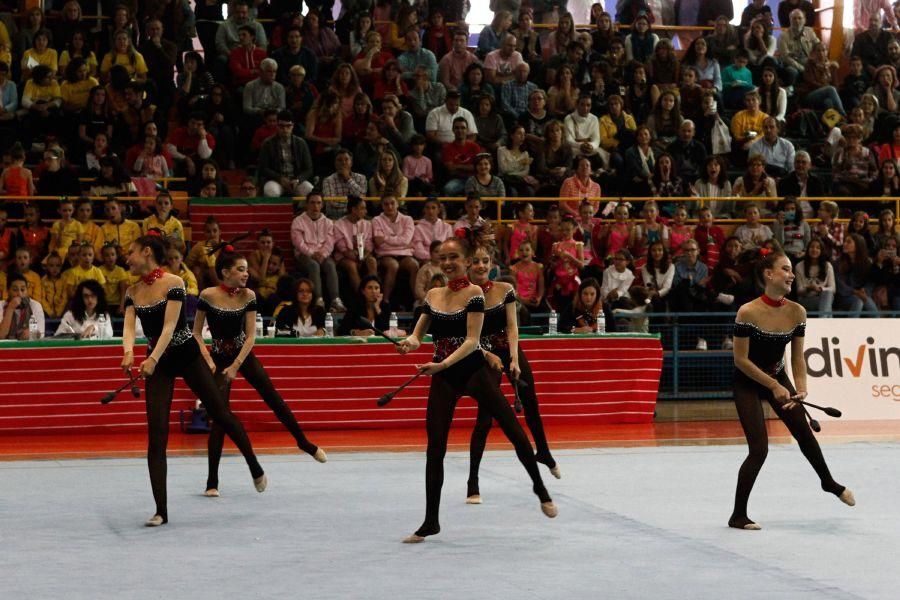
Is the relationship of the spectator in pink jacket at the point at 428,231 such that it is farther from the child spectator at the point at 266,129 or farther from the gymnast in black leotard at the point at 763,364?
the gymnast in black leotard at the point at 763,364

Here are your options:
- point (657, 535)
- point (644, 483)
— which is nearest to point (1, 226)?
point (644, 483)

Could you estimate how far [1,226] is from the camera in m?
16.5

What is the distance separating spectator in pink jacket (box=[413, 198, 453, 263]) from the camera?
17.4 metres

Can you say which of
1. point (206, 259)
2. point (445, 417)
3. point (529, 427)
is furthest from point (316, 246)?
point (445, 417)

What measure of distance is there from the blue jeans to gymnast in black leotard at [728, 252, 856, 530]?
46.1 ft

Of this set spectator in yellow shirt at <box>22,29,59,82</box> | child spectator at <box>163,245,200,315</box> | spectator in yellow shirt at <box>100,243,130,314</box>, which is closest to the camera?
child spectator at <box>163,245,200,315</box>

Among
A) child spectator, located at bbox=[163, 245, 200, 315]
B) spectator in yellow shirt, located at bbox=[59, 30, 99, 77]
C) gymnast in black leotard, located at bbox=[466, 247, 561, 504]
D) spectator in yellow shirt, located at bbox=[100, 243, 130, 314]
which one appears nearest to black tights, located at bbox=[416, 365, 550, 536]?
gymnast in black leotard, located at bbox=[466, 247, 561, 504]

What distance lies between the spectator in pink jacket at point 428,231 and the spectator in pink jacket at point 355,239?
23.0 inches

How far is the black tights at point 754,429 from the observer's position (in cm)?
868

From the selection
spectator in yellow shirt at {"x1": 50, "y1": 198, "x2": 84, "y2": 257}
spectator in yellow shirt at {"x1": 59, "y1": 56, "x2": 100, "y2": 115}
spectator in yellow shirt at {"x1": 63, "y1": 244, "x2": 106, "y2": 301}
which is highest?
spectator in yellow shirt at {"x1": 59, "y1": 56, "x2": 100, "y2": 115}

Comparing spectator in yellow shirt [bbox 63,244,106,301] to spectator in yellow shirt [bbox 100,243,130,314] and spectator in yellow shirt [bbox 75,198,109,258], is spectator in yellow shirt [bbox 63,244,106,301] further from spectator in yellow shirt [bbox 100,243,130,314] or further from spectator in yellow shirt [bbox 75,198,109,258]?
spectator in yellow shirt [bbox 75,198,109,258]

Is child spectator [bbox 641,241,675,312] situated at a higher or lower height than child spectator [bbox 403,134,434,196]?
lower

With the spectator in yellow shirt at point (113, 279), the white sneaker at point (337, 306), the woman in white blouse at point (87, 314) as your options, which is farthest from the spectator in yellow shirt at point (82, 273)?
the white sneaker at point (337, 306)

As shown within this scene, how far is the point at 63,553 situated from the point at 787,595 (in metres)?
4.12
